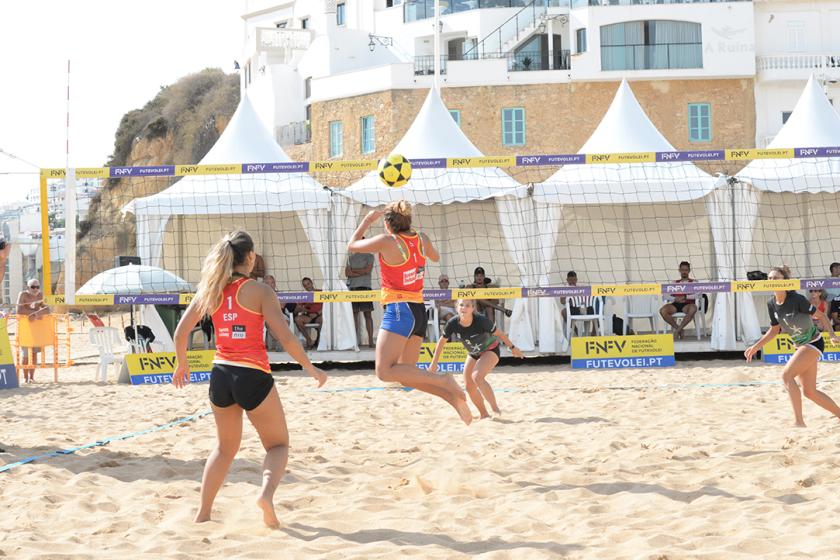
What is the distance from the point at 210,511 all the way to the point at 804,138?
11.0 m

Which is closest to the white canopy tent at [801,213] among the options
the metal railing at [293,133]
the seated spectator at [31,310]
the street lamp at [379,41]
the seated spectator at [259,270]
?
the seated spectator at [259,270]

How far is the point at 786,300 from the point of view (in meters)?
6.45

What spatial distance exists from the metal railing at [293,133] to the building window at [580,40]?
31.8ft

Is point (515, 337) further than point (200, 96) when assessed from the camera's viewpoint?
No

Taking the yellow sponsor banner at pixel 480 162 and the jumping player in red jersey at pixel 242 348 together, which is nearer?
the jumping player in red jersey at pixel 242 348

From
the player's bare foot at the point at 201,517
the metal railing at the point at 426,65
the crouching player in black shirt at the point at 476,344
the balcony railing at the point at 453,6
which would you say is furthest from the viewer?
the balcony railing at the point at 453,6

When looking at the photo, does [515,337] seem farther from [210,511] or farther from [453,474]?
[210,511]

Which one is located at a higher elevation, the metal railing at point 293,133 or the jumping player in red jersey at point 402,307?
the metal railing at point 293,133

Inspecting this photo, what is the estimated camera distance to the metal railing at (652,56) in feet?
Result: 96.5

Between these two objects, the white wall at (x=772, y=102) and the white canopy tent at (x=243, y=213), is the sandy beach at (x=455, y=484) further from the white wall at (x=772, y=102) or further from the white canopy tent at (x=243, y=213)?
the white wall at (x=772, y=102)

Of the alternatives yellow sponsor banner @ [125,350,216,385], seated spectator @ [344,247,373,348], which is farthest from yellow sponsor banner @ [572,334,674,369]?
yellow sponsor banner @ [125,350,216,385]

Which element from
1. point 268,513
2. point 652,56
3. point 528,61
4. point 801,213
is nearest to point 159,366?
point 268,513

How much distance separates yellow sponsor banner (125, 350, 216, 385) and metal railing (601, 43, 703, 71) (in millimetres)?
21416

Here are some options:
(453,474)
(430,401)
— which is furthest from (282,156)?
(453,474)
